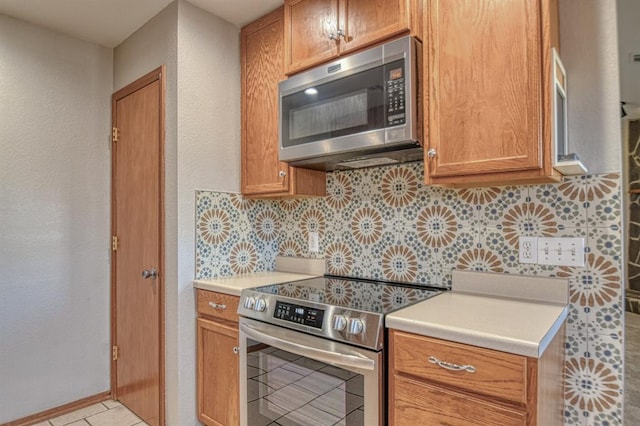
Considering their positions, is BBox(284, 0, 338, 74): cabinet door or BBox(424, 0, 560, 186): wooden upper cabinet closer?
BBox(424, 0, 560, 186): wooden upper cabinet

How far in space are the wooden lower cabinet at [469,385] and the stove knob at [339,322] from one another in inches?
7.0

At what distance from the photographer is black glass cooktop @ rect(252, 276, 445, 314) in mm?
1444

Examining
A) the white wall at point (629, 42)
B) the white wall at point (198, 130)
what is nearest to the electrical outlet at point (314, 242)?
the white wall at point (198, 130)

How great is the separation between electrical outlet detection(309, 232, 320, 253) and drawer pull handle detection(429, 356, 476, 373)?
4.01 ft

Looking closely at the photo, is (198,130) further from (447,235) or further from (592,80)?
(592,80)

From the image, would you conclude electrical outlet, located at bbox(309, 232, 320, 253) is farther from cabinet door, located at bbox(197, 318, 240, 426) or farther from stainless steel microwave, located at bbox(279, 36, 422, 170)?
cabinet door, located at bbox(197, 318, 240, 426)

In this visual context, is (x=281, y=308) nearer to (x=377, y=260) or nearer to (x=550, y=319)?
(x=377, y=260)

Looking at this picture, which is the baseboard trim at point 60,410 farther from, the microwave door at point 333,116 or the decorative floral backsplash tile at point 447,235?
the microwave door at point 333,116

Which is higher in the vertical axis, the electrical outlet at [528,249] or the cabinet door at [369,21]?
the cabinet door at [369,21]

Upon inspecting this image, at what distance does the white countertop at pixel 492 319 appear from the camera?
105cm

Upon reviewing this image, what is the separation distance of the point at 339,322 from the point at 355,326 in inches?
2.9

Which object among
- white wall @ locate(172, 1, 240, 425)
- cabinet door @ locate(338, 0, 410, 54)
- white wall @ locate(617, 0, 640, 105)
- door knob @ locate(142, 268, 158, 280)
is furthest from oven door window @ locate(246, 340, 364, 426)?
white wall @ locate(617, 0, 640, 105)

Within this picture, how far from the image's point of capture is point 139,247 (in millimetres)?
2301

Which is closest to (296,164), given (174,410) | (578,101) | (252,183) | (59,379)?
(252,183)
